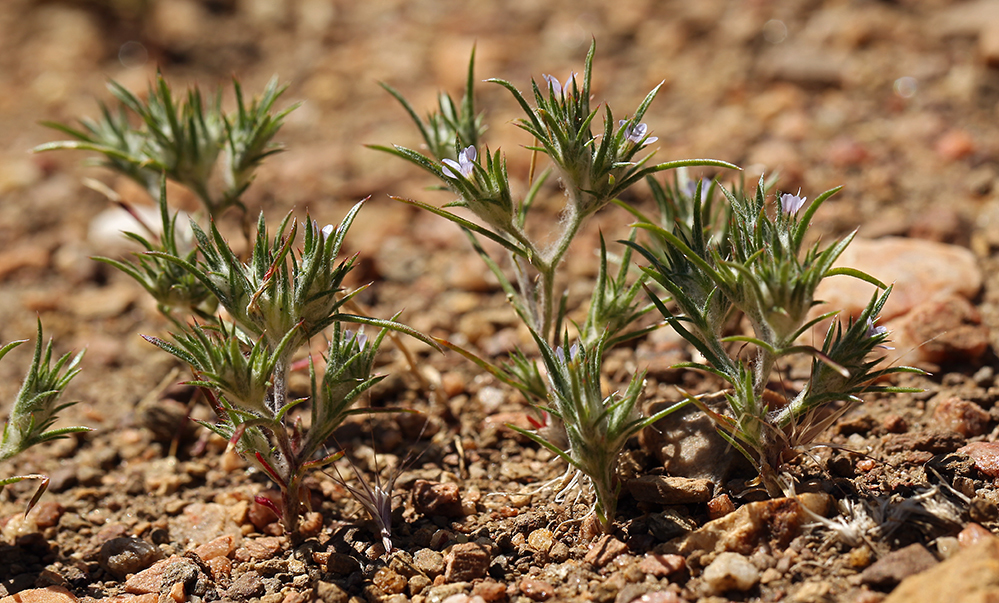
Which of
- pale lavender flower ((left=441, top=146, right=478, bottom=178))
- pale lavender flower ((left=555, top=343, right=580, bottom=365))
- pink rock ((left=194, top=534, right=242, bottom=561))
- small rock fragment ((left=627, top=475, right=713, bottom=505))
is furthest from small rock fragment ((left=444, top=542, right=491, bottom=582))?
pale lavender flower ((left=441, top=146, right=478, bottom=178))

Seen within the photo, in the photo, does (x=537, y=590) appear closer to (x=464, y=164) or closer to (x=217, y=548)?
(x=217, y=548)

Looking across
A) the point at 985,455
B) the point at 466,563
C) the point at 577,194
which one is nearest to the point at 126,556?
the point at 466,563

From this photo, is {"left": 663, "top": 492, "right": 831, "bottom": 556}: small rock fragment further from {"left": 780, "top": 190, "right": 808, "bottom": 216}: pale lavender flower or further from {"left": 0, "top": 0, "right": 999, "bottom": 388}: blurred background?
{"left": 0, "top": 0, "right": 999, "bottom": 388}: blurred background

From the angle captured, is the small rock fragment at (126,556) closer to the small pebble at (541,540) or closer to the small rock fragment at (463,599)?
the small rock fragment at (463,599)

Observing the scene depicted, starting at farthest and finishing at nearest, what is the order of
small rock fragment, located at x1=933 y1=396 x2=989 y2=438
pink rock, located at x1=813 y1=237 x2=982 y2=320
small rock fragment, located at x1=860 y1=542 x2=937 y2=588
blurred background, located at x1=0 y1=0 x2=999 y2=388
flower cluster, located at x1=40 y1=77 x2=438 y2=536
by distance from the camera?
blurred background, located at x1=0 y1=0 x2=999 y2=388 < pink rock, located at x1=813 y1=237 x2=982 y2=320 < small rock fragment, located at x1=933 y1=396 x2=989 y2=438 < flower cluster, located at x1=40 y1=77 x2=438 y2=536 < small rock fragment, located at x1=860 y1=542 x2=937 y2=588

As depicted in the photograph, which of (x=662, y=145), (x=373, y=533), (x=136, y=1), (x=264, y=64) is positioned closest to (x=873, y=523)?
(x=373, y=533)

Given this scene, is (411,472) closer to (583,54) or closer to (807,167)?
(807,167)
